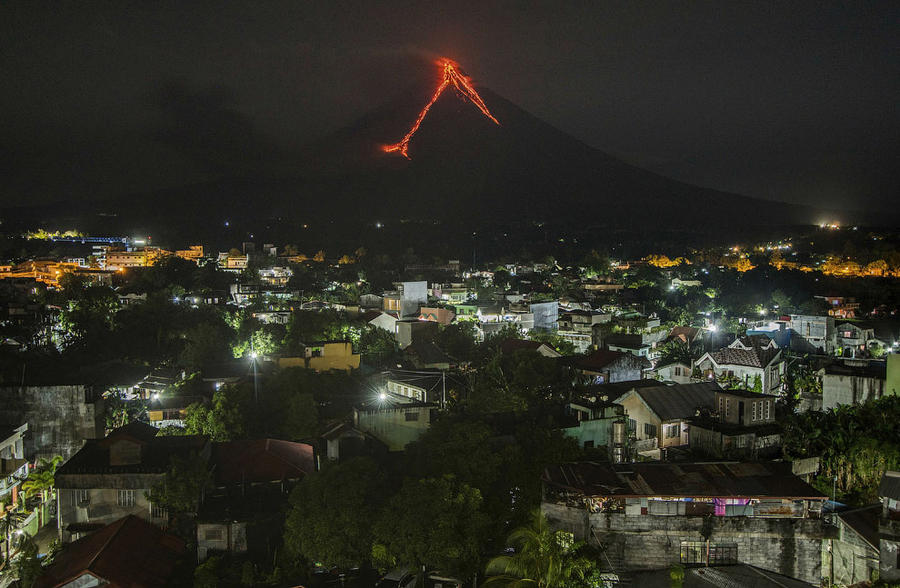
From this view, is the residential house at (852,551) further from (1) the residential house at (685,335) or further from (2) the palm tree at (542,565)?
(1) the residential house at (685,335)

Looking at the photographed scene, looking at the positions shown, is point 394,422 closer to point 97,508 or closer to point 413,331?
point 97,508

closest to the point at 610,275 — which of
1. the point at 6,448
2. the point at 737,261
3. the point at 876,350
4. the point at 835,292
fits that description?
the point at 737,261

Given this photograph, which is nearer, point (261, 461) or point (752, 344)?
point (261, 461)

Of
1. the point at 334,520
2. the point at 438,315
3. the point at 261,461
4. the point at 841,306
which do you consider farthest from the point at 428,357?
the point at 841,306

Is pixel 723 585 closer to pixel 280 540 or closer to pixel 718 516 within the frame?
pixel 718 516

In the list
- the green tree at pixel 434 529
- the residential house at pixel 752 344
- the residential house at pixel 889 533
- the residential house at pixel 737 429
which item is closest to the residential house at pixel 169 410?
the green tree at pixel 434 529

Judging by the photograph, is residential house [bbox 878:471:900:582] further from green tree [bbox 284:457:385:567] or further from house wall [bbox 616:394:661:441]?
green tree [bbox 284:457:385:567]

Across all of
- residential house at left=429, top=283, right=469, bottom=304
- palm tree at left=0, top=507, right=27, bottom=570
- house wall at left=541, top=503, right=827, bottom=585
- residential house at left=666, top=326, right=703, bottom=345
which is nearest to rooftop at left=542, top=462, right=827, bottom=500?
house wall at left=541, top=503, right=827, bottom=585
